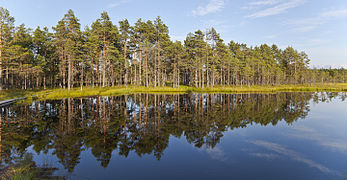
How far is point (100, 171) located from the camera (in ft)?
24.3

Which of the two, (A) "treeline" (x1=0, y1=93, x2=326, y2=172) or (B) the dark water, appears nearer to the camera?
(B) the dark water

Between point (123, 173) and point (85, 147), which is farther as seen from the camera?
point (85, 147)

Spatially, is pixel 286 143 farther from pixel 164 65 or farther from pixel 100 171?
pixel 164 65

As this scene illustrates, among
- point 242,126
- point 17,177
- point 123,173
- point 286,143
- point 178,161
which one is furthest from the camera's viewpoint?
point 242,126

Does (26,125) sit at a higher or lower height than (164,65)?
lower

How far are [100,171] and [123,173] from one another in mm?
1018

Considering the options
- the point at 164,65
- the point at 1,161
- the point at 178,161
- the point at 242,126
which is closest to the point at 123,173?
the point at 178,161

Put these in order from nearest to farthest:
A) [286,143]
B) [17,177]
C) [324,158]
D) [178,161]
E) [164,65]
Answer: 1. [17,177]
2. [178,161]
3. [324,158]
4. [286,143]
5. [164,65]

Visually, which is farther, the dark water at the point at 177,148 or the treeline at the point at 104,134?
the treeline at the point at 104,134

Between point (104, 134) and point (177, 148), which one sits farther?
point (104, 134)

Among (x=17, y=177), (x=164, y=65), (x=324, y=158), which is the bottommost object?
(x=324, y=158)

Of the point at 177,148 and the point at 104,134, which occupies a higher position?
the point at 104,134

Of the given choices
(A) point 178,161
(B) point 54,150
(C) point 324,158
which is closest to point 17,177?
(B) point 54,150

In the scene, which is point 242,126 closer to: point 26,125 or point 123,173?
point 123,173
